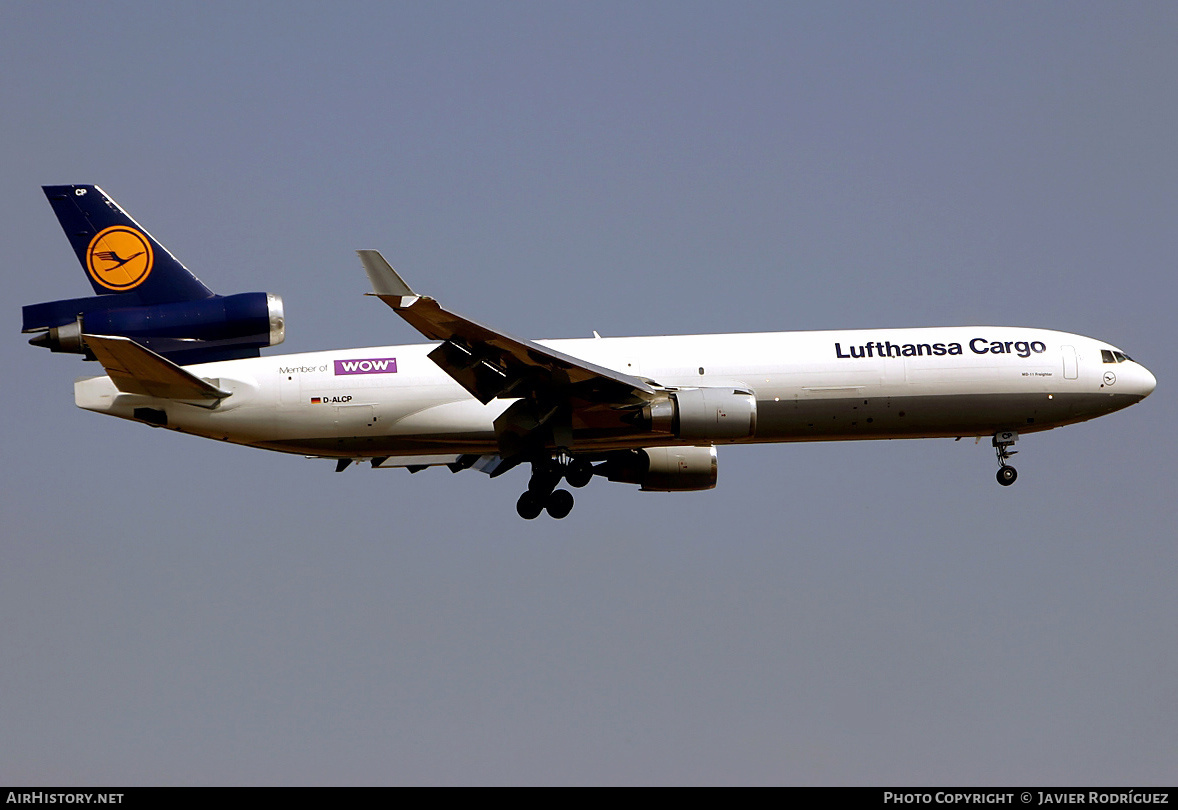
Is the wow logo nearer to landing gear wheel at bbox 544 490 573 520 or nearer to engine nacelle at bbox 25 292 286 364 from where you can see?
engine nacelle at bbox 25 292 286 364

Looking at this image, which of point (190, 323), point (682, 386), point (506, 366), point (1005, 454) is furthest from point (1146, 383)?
point (190, 323)

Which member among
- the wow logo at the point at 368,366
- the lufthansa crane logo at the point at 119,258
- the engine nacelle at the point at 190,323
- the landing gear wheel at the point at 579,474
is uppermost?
the lufthansa crane logo at the point at 119,258

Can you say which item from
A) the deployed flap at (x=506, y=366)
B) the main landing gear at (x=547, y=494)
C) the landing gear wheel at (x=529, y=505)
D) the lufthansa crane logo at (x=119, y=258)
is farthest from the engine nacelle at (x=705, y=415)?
the lufthansa crane logo at (x=119, y=258)

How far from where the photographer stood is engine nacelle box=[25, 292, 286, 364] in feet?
108

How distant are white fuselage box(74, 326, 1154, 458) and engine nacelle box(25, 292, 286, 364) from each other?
54 cm

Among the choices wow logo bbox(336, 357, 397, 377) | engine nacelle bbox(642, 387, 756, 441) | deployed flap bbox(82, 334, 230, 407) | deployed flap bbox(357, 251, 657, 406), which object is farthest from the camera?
wow logo bbox(336, 357, 397, 377)

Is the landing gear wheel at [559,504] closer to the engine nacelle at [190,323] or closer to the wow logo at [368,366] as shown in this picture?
the wow logo at [368,366]

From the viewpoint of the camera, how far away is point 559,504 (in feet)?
114

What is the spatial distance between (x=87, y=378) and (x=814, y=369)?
17.2m

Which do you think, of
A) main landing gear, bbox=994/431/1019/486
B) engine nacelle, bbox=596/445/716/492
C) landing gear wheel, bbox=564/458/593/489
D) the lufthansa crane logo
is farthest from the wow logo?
main landing gear, bbox=994/431/1019/486

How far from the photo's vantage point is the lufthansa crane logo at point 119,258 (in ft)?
113

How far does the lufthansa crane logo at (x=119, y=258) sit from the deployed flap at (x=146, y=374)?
2.57 meters

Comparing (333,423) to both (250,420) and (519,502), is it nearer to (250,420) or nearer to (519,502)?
(250,420)
